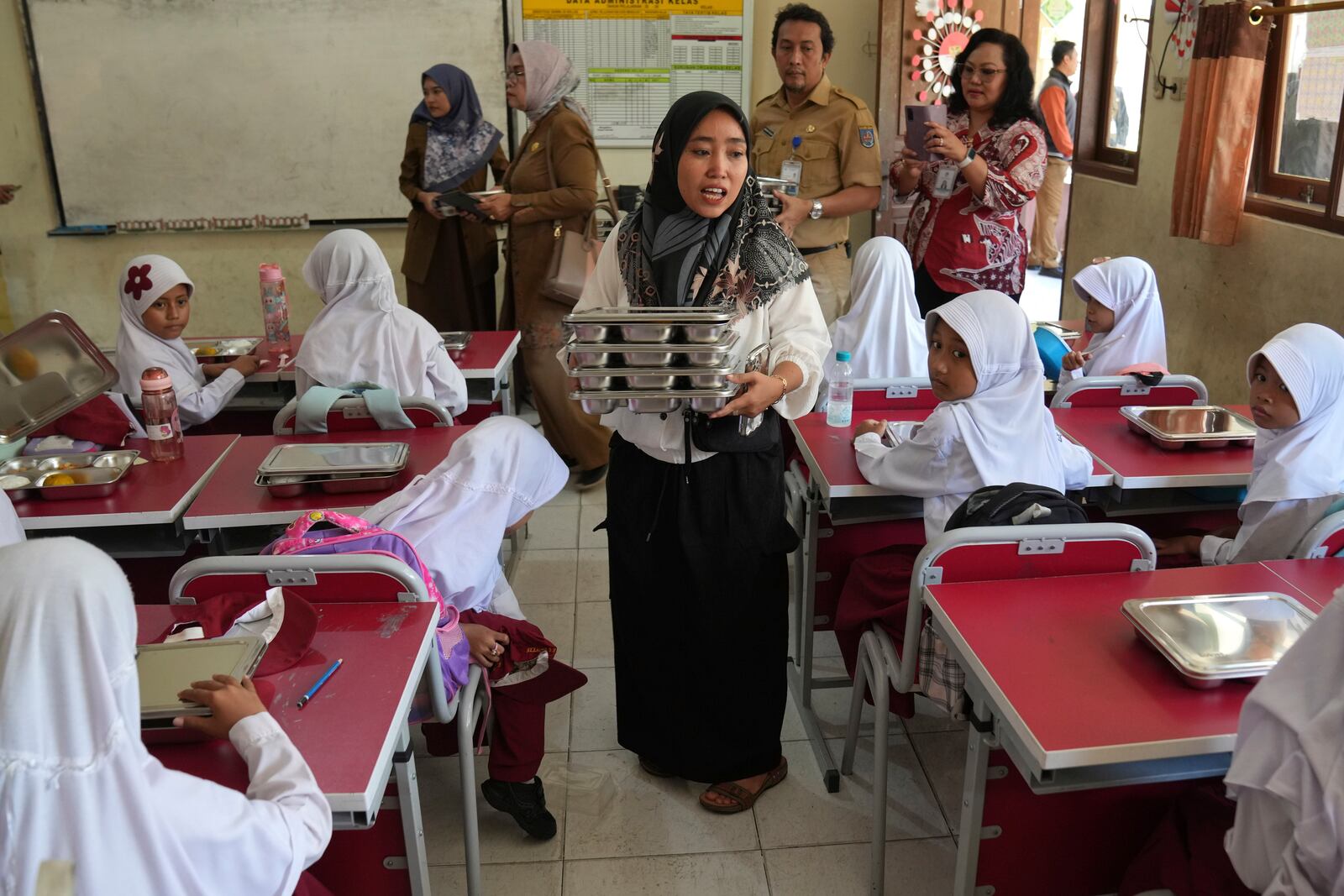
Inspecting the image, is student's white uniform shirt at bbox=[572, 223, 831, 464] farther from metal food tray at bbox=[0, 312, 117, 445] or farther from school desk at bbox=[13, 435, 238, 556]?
metal food tray at bbox=[0, 312, 117, 445]

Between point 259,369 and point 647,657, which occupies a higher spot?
point 259,369

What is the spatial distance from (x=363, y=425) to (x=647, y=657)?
1010 millimetres

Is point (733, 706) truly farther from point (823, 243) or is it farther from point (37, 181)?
point (37, 181)

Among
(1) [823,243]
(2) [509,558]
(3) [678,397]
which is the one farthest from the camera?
(1) [823,243]

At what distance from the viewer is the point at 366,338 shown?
3.14 metres

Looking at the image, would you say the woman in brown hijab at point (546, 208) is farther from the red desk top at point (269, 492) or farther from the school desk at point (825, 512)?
the school desk at point (825, 512)

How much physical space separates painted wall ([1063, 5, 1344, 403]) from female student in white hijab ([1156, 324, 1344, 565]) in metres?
1.84

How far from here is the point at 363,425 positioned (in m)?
2.74

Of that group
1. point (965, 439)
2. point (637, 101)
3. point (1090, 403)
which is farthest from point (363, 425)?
point (637, 101)

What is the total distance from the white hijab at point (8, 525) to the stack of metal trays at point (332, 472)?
0.48 meters

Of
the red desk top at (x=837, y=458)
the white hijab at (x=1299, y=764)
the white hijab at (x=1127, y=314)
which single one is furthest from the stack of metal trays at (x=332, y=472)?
the white hijab at (x=1127, y=314)

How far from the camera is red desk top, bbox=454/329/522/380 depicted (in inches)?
130

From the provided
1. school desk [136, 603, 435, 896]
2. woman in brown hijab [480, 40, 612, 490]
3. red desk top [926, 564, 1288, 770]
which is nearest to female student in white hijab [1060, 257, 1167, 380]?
red desk top [926, 564, 1288, 770]

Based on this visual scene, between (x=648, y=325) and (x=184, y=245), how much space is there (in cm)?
483
